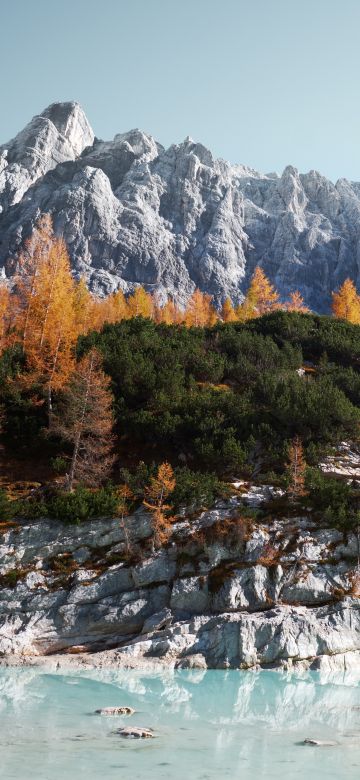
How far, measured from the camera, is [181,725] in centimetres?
1416

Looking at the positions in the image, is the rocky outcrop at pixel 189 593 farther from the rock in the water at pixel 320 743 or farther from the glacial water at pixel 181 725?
the rock in the water at pixel 320 743

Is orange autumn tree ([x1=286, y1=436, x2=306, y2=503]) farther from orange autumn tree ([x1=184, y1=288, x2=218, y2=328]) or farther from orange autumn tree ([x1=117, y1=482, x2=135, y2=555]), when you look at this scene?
orange autumn tree ([x1=184, y1=288, x2=218, y2=328])

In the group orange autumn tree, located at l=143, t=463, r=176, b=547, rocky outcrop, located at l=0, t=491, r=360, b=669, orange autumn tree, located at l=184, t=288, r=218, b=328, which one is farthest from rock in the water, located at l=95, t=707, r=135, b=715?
orange autumn tree, located at l=184, t=288, r=218, b=328

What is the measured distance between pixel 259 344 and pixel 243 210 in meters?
136

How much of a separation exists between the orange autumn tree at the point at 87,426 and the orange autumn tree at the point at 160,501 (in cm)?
343

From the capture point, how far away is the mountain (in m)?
144

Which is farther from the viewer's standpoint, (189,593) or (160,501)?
(160,501)

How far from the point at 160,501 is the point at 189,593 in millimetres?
4158

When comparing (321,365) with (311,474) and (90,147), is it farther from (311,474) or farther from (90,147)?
(90,147)

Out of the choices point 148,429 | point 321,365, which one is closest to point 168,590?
point 148,429

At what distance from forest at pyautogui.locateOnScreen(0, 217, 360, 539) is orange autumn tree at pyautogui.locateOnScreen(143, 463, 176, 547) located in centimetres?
9

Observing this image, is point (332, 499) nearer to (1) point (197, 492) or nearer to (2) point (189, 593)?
(1) point (197, 492)

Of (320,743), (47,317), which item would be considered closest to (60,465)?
(47,317)

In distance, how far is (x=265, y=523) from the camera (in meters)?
26.7
